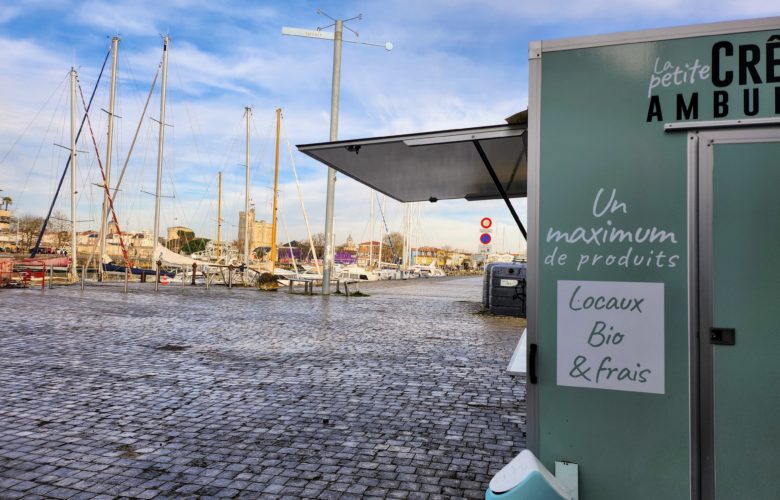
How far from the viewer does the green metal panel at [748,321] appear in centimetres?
268

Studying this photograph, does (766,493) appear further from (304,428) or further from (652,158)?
(304,428)

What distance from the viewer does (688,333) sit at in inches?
110

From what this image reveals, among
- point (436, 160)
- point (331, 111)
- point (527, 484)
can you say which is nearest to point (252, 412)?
point (436, 160)

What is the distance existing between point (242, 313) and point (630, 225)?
1280 cm

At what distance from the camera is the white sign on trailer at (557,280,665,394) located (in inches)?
112

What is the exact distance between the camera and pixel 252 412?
535 centimetres

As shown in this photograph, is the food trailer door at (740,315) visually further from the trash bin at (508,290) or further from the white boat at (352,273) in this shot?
the white boat at (352,273)

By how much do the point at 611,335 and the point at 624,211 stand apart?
0.65 meters

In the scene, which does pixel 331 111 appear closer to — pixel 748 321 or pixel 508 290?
pixel 508 290

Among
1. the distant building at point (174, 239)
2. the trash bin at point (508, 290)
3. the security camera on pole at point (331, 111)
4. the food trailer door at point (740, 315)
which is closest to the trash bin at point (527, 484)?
the food trailer door at point (740, 315)

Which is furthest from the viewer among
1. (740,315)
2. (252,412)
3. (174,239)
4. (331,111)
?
(174,239)

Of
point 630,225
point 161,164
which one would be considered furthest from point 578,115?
point 161,164

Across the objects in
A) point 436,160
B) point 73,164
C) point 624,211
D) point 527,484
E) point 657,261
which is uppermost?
point 73,164

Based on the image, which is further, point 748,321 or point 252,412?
point 252,412
